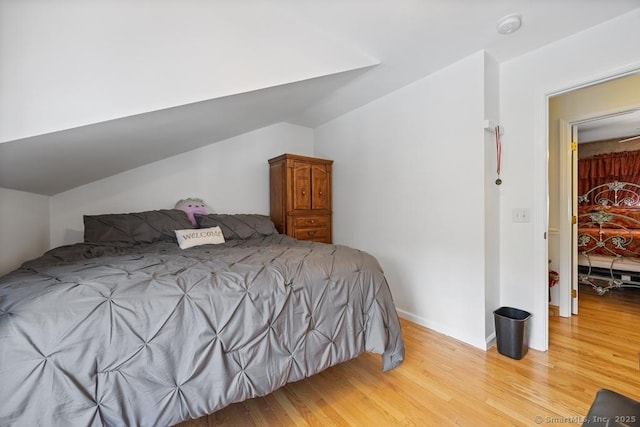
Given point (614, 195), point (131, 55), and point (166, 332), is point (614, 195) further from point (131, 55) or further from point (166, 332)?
point (131, 55)

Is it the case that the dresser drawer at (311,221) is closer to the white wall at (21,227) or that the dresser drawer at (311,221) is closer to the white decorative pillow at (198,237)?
the white decorative pillow at (198,237)

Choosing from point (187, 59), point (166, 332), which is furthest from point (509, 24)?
point (166, 332)

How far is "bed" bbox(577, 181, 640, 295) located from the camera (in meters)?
3.25

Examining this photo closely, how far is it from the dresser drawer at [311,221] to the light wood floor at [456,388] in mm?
1701

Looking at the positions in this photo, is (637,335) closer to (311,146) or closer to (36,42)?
(311,146)

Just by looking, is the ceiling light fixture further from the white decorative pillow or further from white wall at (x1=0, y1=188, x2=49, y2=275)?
white wall at (x1=0, y1=188, x2=49, y2=275)

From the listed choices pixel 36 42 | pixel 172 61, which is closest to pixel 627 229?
pixel 172 61

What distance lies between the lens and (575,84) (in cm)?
187

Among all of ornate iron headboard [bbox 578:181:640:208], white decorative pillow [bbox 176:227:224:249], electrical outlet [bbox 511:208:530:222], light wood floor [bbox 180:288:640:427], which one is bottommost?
light wood floor [bbox 180:288:640:427]

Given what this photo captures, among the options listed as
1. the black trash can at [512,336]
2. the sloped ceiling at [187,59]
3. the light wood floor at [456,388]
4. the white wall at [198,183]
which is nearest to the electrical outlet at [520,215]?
the black trash can at [512,336]

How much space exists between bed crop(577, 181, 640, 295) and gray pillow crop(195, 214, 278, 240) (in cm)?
422

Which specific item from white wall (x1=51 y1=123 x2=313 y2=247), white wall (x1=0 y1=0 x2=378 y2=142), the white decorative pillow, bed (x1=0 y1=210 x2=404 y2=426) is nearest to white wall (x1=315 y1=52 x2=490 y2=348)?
bed (x1=0 y1=210 x2=404 y2=426)

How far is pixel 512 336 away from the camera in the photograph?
75.1 inches

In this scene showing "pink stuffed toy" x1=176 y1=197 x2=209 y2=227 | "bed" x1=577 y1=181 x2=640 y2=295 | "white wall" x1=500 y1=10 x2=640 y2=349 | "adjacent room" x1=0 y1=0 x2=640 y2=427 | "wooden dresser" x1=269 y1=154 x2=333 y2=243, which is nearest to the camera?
"adjacent room" x1=0 y1=0 x2=640 y2=427
